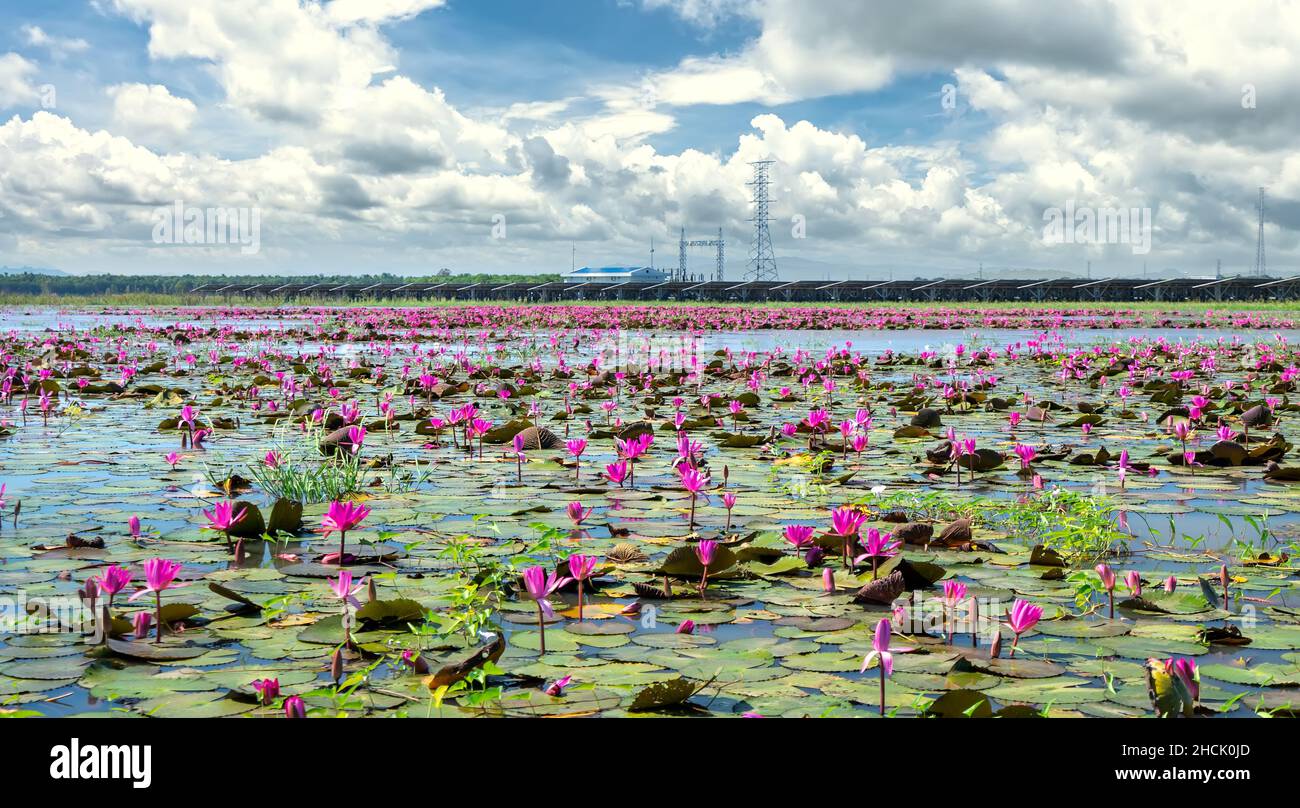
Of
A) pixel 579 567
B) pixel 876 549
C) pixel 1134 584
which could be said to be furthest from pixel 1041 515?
pixel 579 567

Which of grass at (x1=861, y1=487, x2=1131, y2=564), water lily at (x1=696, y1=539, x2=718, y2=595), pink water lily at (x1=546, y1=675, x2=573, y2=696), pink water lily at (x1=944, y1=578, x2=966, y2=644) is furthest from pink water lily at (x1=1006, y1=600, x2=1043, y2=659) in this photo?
grass at (x1=861, y1=487, x2=1131, y2=564)

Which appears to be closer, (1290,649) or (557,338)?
(1290,649)

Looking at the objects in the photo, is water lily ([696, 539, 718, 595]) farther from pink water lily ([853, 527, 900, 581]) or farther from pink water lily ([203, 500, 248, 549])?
pink water lily ([203, 500, 248, 549])

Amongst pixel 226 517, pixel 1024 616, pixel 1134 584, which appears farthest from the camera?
pixel 226 517

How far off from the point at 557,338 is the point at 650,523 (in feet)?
50.7

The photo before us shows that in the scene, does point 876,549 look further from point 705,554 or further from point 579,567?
point 579,567

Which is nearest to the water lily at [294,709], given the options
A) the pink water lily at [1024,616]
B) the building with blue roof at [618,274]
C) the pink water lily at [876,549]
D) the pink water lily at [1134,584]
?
the pink water lily at [1024,616]

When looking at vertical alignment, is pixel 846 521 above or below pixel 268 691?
above

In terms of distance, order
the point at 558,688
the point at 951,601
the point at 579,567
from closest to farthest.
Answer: the point at 558,688
the point at 951,601
the point at 579,567
